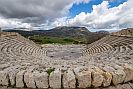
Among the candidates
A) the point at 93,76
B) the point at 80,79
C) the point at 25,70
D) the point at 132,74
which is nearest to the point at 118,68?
the point at 132,74

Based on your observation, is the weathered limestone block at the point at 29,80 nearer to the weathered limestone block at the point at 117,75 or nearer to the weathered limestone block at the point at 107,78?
the weathered limestone block at the point at 107,78

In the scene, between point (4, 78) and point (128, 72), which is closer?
point (4, 78)

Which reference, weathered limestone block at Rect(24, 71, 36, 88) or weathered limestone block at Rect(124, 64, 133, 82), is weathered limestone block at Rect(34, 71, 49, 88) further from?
weathered limestone block at Rect(124, 64, 133, 82)

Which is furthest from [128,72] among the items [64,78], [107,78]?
[64,78]

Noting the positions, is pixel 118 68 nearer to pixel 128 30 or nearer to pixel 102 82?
pixel 102 82

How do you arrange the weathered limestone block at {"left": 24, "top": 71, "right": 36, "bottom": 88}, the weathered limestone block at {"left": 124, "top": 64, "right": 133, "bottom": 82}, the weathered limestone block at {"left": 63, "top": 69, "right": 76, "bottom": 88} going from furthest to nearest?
the weathered limestone block at {"left": 124, "top": 64, "right": 133, "bottom": 82}
the weathered limestone block at {"left": 24, "top": 71, "right": 36, "bottom": 88}
the weathered limestone block at {"left": 63, "top": 69, "right": 76, "bottom": 88}

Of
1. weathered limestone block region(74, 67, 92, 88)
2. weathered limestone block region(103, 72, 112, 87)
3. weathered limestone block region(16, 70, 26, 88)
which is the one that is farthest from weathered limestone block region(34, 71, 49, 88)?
weathered limestone block region(103, 72, 112, 87)

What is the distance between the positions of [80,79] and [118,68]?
1.53 metres

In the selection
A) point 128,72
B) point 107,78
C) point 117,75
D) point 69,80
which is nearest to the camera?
point 69,80

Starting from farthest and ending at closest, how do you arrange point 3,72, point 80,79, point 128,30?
point 128,30, point 3,72, point 80,79

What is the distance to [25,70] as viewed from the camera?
615 centimetres

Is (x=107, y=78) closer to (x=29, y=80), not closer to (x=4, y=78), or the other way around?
(x=29, y=80)

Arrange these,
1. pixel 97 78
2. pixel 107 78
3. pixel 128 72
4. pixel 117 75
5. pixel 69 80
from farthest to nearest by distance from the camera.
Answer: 1. pixel 128 72
2. pixel 117 75
3. pixel 107 78
4. pixel 97 78
5. pixel 69 80

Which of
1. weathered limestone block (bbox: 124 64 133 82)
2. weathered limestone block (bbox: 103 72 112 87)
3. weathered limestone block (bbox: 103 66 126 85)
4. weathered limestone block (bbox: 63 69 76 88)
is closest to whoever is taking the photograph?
weathered limestone block (bbox: 63 69 76 88)
